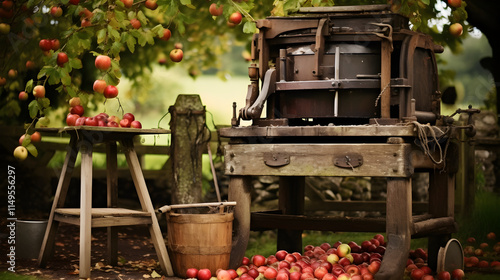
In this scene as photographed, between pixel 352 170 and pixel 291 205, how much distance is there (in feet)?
5.70

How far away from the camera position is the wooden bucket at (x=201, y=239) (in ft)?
15.8

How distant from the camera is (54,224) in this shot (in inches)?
209

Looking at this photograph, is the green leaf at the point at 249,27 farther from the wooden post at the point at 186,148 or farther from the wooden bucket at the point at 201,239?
the wooden bucket at the point at 201,239

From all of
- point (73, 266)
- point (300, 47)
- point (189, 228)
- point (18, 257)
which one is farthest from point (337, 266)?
point (18, 257)

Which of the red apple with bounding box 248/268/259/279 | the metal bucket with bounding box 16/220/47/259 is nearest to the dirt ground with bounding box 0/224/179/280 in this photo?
the metal bucket with bounding box 16/220/47/259

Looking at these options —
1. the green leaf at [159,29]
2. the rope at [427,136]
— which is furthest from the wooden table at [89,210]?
the rope at [427,136]

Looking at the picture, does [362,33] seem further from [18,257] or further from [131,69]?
[131,69]

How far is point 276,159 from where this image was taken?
4.85 meters

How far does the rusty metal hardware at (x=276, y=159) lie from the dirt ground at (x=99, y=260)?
1104 mm

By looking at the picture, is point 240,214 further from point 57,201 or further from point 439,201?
point 439,201

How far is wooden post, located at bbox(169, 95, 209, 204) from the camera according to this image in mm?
6480

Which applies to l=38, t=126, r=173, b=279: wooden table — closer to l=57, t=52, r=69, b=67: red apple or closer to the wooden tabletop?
the wooden tabletop

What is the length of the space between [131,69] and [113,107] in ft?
11.5

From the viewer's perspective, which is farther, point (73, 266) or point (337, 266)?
point (73, 266)
